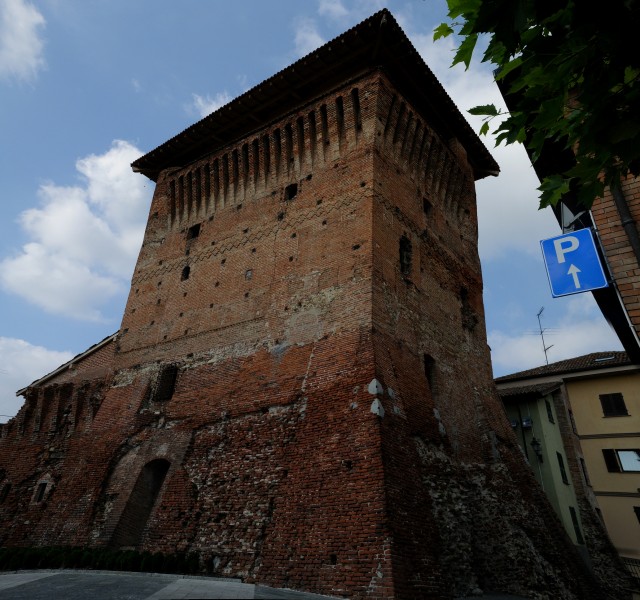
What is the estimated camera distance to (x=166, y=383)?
1307 cm

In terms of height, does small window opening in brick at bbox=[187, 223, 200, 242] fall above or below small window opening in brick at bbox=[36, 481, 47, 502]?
above

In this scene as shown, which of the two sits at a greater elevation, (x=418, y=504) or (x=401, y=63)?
(x=401, y=63)

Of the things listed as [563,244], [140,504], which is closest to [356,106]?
[563,244]

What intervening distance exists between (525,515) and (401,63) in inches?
457

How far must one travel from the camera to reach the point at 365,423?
852 cm

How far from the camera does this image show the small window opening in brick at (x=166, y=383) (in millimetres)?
12812

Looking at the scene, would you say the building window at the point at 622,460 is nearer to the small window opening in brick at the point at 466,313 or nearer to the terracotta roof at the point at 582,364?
the terracotta roof at the point at 582,364

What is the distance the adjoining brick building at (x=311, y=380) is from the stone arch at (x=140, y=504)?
0.05 metres

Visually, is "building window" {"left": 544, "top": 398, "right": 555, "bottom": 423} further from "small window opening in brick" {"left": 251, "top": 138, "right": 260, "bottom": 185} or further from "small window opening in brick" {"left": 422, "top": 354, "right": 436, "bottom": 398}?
"small window opening in brick" {"left": 251, "top": 138, "right": 260, "bottom": 185}

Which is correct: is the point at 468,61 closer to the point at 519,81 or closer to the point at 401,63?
the point at 519,81

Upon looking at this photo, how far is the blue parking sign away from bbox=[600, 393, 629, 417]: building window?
58.1 ft

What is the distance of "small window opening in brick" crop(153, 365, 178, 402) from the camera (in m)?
12.8

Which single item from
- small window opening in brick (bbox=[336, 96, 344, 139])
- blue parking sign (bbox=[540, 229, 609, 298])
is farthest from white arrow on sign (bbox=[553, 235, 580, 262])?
small window opening in brick (bbox=[336, 96, 344, 139])

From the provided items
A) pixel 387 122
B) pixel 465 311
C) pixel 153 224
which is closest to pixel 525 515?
pixel 465 311
